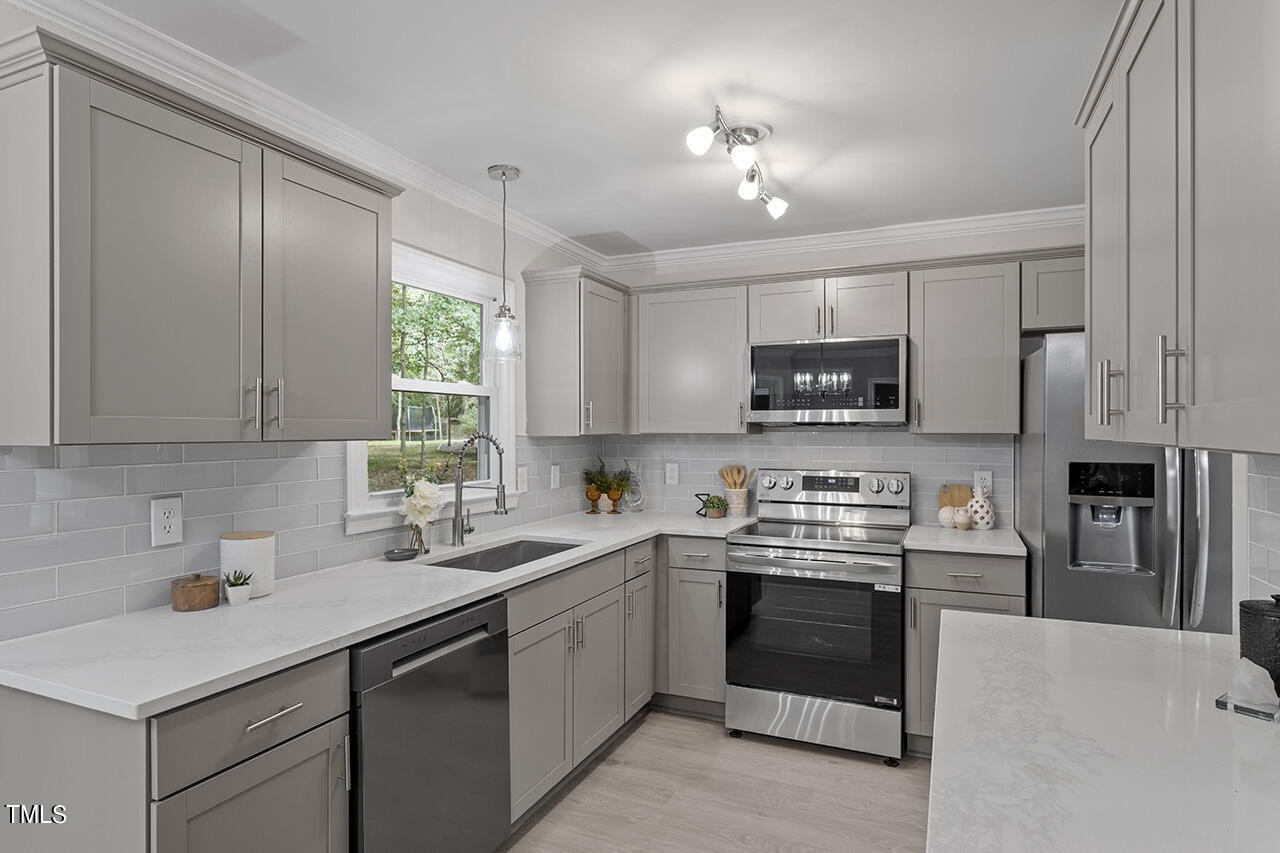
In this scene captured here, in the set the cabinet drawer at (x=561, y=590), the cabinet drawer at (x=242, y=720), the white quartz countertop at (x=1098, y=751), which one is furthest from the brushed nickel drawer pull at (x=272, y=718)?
the white quartz countertop at (x=1098, y=751)

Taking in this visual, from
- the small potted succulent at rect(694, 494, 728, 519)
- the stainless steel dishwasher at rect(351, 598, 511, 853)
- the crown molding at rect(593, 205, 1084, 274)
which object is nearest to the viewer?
the stainless steel dishwasher at rect(351, 598, 511, 853)

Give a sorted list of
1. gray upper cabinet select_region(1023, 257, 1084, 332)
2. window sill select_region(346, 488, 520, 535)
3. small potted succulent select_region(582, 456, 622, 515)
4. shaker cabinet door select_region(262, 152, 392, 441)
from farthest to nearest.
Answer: small potted succulent select_region(582, 456, 622, 515) → gray upper cabinet select_region(1023, 257, 1084, 332) → window sill select_region(346, 488, 520, 535) → shaker cabinet door select_region(262, 152, 392, 441)

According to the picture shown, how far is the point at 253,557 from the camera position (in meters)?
2.04

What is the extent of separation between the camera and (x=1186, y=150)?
102 cm

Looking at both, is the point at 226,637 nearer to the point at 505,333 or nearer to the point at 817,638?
the point at 505,333

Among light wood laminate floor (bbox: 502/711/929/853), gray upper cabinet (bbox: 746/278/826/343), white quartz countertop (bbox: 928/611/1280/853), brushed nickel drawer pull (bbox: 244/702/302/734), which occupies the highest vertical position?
gray upper cabinet (bbox: 746/278/826/343)

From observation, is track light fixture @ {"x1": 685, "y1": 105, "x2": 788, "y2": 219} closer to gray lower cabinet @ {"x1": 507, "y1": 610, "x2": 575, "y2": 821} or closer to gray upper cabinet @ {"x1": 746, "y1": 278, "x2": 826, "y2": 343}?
gray upper cabinet @ {"x1": 746, "y1": 278, "x2": 826, "y2": 343}

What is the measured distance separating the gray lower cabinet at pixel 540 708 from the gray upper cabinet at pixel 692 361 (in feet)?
4.95

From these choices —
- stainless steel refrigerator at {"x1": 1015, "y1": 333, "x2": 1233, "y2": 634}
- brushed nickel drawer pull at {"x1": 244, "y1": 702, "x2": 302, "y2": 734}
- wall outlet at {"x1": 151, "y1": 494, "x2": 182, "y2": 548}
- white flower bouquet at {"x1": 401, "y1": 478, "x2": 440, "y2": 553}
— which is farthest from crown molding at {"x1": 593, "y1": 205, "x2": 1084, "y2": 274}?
brushed nickel drawer pull at {"x1": 244, "y1": 702, "x2": 302, "y2": 734}

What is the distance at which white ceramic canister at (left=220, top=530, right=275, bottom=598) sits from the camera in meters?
2.02

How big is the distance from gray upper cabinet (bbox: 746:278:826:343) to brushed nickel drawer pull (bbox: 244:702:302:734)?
110 inches

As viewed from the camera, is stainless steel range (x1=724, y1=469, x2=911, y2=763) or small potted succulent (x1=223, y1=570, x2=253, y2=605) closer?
small potted succulent (x1=223, y1=570, x2=253, y2=605)

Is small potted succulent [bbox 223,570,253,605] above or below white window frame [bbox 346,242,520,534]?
below

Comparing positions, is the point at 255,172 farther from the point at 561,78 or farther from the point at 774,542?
the point at 774,542
